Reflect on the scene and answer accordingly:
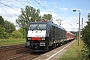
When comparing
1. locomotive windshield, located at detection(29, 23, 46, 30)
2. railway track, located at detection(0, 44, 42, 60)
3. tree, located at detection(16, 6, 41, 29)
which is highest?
tree, located at detection(16, 6, 41, 29)

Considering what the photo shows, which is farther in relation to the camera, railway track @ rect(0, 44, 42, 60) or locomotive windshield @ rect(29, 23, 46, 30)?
locomotive windshield @ rect(29, 23, 46, 30)

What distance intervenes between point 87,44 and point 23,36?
164 feet

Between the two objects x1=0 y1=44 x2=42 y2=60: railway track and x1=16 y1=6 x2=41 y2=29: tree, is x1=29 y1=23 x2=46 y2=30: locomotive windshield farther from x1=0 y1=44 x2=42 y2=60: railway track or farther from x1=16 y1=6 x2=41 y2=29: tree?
x1=16 y1=6 x2=41 y2=29: tree

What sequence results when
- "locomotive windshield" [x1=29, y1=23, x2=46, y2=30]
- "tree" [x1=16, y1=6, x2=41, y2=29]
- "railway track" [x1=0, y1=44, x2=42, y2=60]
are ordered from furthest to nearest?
1. "tree" [x1=16, y1=6, x2=41, y2=29]
2. "locomotive windshield" [x1=29, y1=23, x2=46, y2=30]
3. "railway track" [x1=0, y1=44, x2=42, y2=60]

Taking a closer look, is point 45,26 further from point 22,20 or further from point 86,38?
point 22,20

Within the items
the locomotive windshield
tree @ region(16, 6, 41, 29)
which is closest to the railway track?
the locomotive windshield

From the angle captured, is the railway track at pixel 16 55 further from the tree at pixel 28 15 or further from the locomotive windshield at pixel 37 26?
the tree at pixel 28 15

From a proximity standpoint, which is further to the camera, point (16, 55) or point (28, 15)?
point (28, 15)

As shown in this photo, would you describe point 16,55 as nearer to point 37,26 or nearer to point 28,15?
point 37,26

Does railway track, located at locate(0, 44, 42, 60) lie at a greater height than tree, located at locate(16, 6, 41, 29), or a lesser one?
lesser

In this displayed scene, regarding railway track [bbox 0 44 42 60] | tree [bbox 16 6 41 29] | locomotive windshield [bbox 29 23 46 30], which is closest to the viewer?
railway track [bbox 0 44 42 60]

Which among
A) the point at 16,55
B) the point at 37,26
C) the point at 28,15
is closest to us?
the point at 16,55

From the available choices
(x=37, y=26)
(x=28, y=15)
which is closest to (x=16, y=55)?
(x=37, y=26)

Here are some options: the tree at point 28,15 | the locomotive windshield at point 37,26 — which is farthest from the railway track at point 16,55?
the tree at point 28,15
